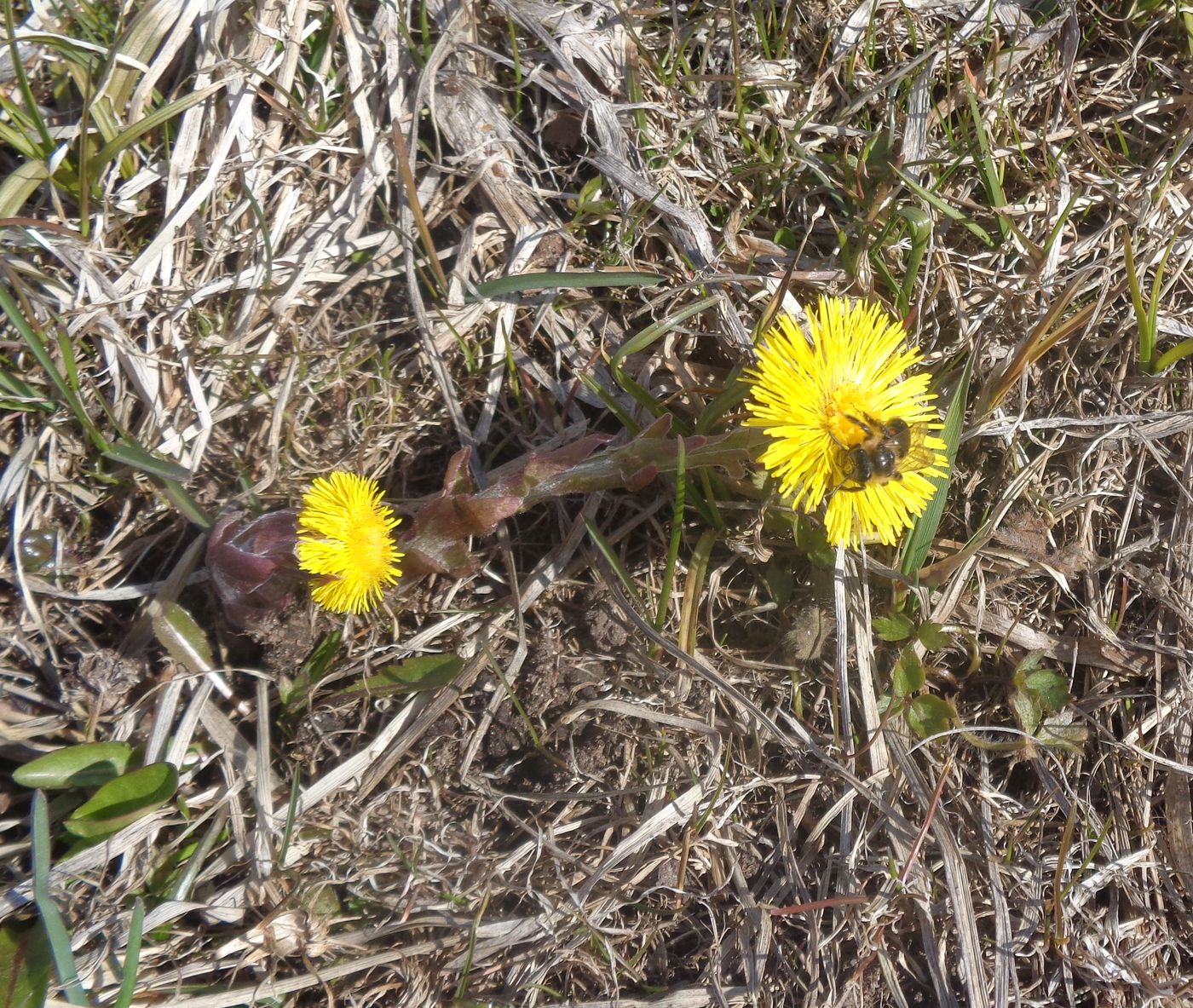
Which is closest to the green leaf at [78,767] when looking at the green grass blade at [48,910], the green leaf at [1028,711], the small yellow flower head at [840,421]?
the green grass blade at [48,910]

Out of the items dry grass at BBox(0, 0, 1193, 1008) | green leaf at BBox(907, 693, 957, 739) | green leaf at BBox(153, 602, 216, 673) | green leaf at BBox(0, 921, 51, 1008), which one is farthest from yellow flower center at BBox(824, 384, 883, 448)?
green leaf at BBox(0, 921, 51, 1008)

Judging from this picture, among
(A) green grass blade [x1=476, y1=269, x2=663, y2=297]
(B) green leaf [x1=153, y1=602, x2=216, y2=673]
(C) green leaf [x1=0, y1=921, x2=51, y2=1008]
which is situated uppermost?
(A) green grass blade [x1=476, y1=269, x2=663, y2=297]

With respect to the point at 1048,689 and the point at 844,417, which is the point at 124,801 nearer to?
the point at 844,417

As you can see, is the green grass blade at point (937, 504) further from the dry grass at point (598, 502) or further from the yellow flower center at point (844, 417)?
the yellow flower center at point (844, 417)

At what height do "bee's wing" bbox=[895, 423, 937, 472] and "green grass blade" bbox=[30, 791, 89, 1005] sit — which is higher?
"bee's wing" bbox=[895, 423, 937, 472]

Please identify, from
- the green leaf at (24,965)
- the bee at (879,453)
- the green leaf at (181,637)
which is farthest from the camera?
the green leaf at (181,637)

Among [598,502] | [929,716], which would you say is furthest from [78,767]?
[929,716]

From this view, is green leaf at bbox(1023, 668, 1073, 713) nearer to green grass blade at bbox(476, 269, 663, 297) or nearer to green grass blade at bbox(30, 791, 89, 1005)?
green grass blade at bbox(476, 269, 663, 297)
